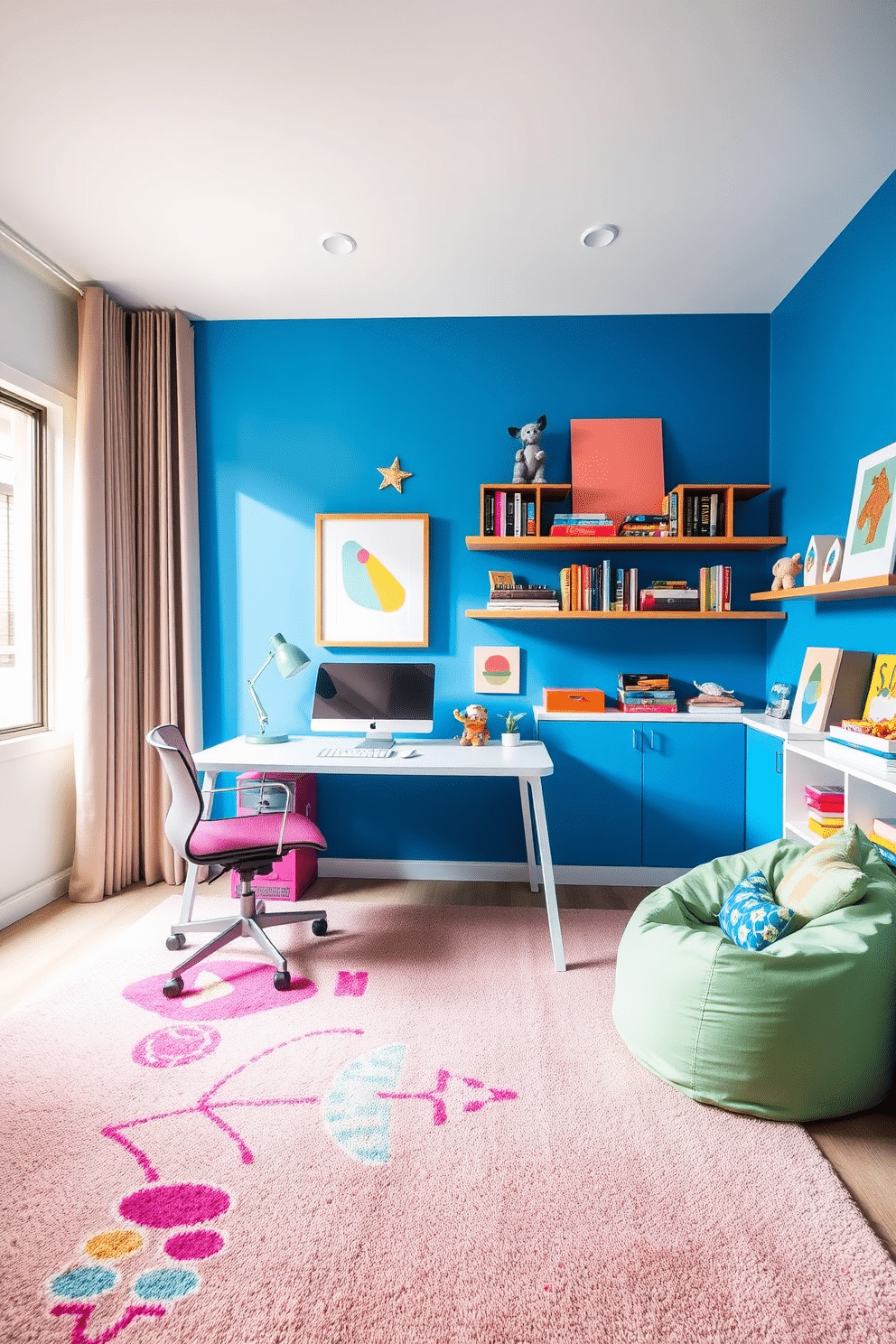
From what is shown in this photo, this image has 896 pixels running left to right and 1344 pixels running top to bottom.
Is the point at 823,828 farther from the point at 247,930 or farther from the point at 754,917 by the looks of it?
the point at 247,930

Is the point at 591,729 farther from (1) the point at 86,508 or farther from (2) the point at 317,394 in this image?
(1) the point at 86,508

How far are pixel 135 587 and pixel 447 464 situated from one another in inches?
65.8

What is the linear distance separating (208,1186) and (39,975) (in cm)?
137

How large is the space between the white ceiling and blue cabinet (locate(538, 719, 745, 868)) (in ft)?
6.70

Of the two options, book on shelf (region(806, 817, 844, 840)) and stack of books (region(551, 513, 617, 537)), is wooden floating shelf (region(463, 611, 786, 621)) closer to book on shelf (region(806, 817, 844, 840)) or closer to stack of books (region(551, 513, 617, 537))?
stack of books (region(551, 513, 617, 537))

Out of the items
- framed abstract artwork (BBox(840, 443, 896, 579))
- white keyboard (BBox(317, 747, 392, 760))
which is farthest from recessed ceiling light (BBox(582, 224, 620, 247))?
white keyboard (BBox(317, 747, 392, 760))

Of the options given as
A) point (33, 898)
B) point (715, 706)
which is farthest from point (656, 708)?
point (33, 898)

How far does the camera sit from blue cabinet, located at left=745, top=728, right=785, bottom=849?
9.20 feet

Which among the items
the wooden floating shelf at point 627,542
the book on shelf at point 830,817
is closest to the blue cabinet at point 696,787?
the book on shelf at point 830,817

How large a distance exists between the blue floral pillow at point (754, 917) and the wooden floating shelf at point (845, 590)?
3.35 ft

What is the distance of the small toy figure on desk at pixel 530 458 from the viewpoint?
10.9 ft

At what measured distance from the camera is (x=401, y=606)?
3.53 m

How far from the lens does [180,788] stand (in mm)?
2375

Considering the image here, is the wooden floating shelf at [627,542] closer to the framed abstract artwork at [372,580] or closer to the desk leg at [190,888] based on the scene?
the framed abstract artwork at [372,580]
